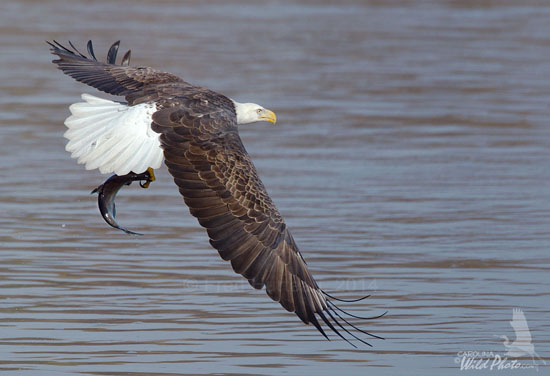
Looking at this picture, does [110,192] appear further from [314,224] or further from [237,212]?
[314,224]

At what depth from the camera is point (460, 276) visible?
24.7 ft

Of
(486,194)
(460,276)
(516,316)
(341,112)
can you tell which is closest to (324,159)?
(486,194)

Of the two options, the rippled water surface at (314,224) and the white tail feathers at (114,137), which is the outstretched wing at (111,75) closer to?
the white tail feathers at (114,137)

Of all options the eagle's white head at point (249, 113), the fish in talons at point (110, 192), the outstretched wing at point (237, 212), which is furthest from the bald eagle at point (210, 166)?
the eagle's white head at point (249, 113)

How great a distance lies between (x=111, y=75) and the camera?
7.32m

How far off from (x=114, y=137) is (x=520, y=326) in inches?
90.4

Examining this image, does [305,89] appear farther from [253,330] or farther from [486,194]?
[253,330]

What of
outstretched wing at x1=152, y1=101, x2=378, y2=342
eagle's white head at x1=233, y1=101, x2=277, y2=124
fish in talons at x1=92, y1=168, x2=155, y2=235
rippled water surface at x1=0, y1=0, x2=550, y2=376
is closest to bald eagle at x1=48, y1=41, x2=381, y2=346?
outstretched wing at x1=152, y1=101, x2=378, y2=342

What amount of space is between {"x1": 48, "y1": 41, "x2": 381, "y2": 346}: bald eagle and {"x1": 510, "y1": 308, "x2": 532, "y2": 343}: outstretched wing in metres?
0.84

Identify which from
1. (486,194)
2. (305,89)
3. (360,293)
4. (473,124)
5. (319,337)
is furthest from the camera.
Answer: (305,89)

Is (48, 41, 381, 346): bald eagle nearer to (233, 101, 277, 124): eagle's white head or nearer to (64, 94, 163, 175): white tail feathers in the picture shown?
(64, 94, 163, 175): white tail feathers

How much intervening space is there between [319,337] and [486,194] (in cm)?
392

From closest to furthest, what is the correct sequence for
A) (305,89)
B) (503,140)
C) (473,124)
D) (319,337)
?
(319,337), (503,140), (473,124), (305,89)

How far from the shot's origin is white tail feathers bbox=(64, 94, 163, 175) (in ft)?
20.4
